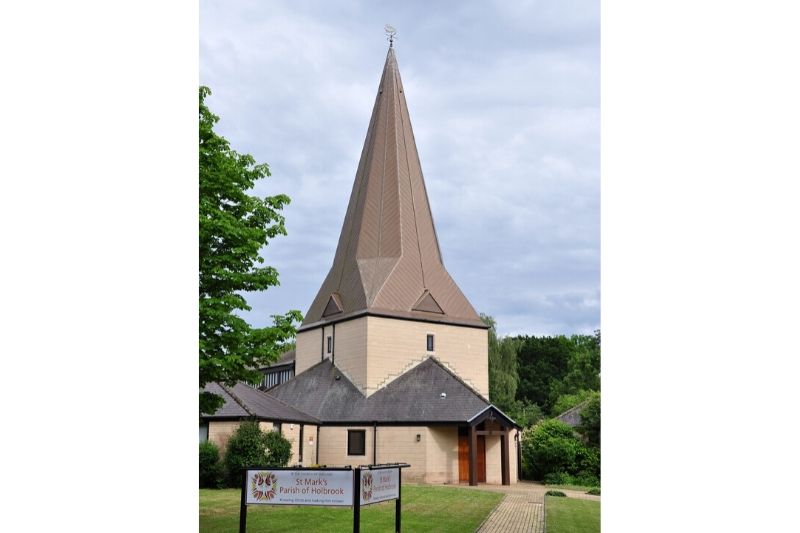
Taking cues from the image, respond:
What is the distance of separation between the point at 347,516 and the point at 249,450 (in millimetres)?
9620

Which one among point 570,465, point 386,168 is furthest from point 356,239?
point 570,465

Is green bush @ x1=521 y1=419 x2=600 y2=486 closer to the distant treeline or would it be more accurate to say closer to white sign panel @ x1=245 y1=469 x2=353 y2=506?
the distant treeline

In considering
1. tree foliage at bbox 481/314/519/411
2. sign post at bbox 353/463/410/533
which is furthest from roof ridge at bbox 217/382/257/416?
tree foliage at bbox 481/314/519/411

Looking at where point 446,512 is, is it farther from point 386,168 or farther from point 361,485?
point 386,168

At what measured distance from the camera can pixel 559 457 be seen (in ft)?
106

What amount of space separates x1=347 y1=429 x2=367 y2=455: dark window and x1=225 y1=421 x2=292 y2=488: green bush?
522 centimetres

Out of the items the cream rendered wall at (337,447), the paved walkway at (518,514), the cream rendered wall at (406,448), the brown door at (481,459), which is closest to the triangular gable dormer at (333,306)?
the cream rendered wall at (337,447)

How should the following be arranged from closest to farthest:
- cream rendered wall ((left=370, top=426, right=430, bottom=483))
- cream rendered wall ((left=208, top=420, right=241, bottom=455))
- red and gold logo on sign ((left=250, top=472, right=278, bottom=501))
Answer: red and gold logo on sign ((left=250, top=472, right=278, bottom=501)), cream rendered wall ((left=208, top=420, right=241, bottom=455)), cream rendered wall ((left=370, top=426, right=430, bottom=483))

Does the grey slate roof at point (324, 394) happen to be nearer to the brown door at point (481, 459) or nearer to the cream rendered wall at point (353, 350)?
the cream rendered wall at point (353, 350)

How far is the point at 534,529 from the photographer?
14.9m

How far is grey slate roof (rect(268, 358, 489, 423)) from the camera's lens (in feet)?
99.2

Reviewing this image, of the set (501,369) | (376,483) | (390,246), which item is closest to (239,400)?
(390,246)
